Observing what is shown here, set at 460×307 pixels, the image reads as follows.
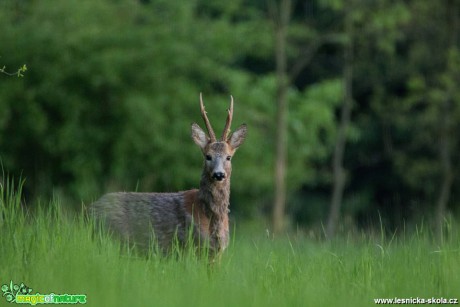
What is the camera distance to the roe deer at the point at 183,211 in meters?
9.27

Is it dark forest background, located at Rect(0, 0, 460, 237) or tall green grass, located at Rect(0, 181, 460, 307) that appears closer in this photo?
tall green grass, located at Rect(0, 181, 460, 307)

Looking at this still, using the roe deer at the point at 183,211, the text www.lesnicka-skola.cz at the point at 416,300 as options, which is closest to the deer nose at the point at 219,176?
the roe deer at the point at 183,211

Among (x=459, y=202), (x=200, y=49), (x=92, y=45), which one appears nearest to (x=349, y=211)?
(x=459, y=202)

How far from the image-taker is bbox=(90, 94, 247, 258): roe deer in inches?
365

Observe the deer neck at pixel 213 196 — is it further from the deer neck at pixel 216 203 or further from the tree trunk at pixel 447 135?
the tree trunk at pixel 447 135

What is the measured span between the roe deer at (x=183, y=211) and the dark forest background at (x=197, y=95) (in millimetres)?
14007

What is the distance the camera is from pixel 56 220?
331 inches

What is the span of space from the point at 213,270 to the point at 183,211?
52.4 inches

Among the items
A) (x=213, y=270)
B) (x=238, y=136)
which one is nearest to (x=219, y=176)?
(x=238, y=136)

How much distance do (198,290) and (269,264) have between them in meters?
1.13

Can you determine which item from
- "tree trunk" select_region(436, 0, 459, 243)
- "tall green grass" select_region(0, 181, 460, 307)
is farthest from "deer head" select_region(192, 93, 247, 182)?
"tree trunk" select_region(436, 0, 459, 243)

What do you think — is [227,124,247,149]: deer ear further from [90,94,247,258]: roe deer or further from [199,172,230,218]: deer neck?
[199,172,230,218]: deer neck

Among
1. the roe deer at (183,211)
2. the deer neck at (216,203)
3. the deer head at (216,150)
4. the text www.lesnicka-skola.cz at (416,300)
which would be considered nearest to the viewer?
the text www.lesnicka-skola.cz at (416,300)

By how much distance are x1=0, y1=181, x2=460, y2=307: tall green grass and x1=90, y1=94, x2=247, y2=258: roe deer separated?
1.41 feet
